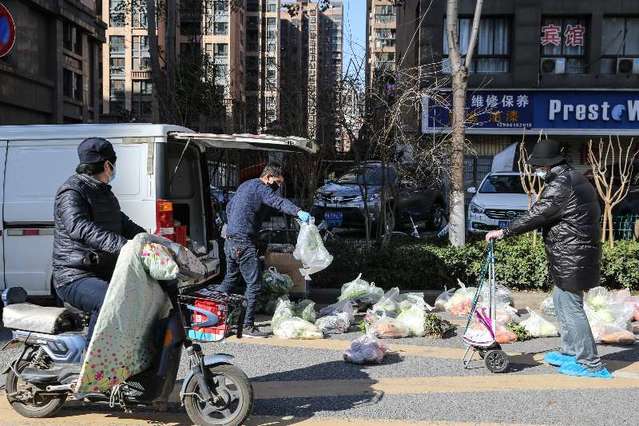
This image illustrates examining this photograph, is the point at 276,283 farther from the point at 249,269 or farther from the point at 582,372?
the point at 582,372

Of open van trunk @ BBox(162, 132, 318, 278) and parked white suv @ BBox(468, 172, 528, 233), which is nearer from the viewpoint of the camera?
open van trunk @ BBox(162, 132, 318, 278)

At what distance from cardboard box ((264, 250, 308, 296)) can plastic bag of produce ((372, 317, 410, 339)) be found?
153 cm

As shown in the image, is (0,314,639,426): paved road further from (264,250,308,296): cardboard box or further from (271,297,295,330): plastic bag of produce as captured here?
(264,250,308,296): cardboard box

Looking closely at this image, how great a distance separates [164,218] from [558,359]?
403 centimetres

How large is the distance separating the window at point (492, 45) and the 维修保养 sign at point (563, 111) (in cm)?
125

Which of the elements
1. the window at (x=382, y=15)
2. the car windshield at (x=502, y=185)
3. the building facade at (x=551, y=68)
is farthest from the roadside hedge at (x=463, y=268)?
the window at (x=382, y=15)

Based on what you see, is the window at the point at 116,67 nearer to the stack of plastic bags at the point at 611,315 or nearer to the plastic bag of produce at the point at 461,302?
the plastic bag of produce at the point at 461,302

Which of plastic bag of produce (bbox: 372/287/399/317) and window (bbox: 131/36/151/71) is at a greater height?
window (bbox: 131/36/151/71)

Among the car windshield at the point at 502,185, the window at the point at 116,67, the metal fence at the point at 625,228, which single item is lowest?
the metal fence at the point at 625,228

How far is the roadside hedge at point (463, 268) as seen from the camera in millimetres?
8688

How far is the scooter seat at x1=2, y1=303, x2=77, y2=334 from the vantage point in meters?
4.11

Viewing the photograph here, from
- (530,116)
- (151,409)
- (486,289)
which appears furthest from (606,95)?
(151,409)

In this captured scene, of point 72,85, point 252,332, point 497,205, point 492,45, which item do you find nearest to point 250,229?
point 252,332

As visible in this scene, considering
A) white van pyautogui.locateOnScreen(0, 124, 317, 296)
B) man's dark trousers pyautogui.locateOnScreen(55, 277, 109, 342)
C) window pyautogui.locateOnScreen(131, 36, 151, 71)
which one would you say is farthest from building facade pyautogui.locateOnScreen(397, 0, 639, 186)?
window pyautogui.locateOnScreen(131, 36, 151, 71)
